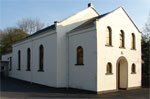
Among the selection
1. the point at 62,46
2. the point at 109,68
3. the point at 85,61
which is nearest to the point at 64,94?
the point at 85,61

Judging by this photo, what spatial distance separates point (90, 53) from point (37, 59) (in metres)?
9.13

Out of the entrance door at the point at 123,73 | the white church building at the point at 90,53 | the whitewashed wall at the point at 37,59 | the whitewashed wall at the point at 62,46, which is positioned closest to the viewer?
the white church building at the point at 90,53

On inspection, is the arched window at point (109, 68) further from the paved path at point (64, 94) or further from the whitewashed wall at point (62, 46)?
the whitewashed wall at point (62, 46)

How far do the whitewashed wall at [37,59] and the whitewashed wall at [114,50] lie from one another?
18.2 ft

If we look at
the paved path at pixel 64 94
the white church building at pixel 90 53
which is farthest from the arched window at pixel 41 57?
the paved path at pixel 64 94

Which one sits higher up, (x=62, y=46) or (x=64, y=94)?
Answer: (x=62, y=46)

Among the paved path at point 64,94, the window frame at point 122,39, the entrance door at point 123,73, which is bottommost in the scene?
the paved path at point 64,94

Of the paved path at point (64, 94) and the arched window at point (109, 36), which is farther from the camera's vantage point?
the arched window at point (109, 36)

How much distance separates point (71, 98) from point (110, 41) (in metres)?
7.19

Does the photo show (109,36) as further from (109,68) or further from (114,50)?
(109,68)

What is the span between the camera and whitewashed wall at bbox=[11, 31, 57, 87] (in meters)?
20.6

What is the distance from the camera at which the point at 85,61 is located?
59.1ft

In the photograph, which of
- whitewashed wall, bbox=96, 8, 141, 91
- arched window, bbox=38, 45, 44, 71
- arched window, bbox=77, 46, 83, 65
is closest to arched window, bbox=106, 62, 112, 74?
whitewashed wall, bbox=96, 8, 141, 91

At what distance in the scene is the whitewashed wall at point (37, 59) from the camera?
20.6 m
